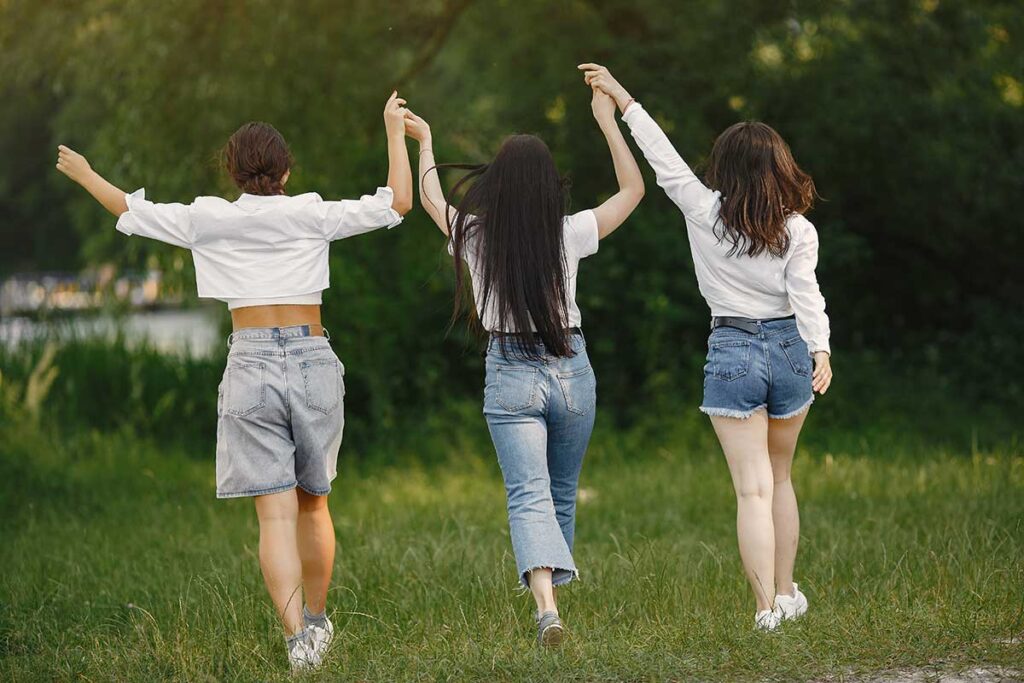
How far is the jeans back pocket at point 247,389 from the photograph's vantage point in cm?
429

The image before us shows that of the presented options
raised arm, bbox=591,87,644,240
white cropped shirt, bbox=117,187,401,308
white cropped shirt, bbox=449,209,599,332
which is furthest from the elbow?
raised arm, bbox=591,87,644,240

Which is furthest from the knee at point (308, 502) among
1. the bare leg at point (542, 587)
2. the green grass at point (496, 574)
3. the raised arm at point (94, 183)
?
the raised arm at point (94, 183)

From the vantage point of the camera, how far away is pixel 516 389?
434 centimetres

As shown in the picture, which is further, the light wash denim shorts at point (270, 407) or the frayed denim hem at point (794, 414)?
the frayed denim hem at point (794, 414)

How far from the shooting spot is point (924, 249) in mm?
13266

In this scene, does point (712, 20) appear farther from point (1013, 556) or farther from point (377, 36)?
point (1013, 556)

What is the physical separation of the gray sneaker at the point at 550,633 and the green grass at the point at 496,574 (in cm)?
5

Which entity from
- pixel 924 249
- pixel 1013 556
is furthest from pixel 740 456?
pixel 924 249

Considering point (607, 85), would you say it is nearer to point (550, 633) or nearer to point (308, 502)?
point (308, 502)

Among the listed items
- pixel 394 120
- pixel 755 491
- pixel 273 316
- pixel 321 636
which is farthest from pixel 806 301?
pixel 321 636

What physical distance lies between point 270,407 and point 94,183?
993 millimetres

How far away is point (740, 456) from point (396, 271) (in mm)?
6675

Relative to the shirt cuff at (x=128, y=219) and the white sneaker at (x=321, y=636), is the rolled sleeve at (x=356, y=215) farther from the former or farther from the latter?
the white sneaker at (x=321, y=636)

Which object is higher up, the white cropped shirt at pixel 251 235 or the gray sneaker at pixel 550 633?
the white cropped shirt at pixel 251 235
